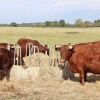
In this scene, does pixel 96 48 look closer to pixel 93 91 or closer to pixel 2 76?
pixel 93 91

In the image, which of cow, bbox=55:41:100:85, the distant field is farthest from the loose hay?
the distant field

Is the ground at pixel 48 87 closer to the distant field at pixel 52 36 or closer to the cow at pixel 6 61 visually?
the cow at pixel 6 61

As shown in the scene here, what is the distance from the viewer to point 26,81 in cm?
1277

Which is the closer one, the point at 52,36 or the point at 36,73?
the point at 36,73

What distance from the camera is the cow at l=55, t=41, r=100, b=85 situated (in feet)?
40.1

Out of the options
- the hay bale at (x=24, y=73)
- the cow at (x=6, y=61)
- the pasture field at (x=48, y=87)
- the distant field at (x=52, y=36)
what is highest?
the cow at (x=6, y=61)

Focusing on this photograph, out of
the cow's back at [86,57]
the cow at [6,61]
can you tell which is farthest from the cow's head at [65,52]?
the cow at [6,61]

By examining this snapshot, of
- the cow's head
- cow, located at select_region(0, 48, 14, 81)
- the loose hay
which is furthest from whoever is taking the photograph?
the loose hay

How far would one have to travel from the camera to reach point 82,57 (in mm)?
12469

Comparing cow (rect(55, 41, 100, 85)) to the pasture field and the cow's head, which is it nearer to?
the cow's head

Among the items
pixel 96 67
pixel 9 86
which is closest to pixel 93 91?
pixel 96 67

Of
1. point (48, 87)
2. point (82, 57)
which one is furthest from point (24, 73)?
point (82, 57)

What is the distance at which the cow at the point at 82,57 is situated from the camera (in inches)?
481

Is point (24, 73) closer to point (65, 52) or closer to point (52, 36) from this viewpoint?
point (65, 52)
